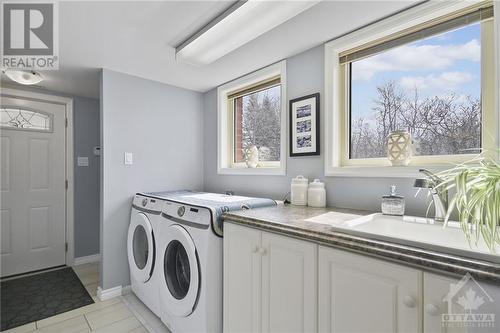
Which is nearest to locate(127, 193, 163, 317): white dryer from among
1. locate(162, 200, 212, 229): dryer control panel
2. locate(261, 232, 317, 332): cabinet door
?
locate(162, 200, 212, 229): dryer control panel

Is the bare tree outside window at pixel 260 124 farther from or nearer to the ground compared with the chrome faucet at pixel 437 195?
farther from the ground

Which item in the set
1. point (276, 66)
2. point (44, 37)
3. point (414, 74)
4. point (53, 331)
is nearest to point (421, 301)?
point (414, 74)

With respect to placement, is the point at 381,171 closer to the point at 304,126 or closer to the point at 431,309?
the point at 304,126

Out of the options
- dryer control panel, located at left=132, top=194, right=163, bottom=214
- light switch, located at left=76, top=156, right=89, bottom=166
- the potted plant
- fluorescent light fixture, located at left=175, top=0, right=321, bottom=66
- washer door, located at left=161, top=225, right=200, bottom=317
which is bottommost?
washer door, located at left=161, top=225, right=200, bottom=317

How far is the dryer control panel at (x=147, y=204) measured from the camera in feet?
6.78

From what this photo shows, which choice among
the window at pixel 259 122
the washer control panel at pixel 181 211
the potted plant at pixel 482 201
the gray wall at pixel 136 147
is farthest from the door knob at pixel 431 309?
the gray wall at pixel 136 147

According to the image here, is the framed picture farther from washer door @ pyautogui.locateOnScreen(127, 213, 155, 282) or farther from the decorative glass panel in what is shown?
the decorative glass panel

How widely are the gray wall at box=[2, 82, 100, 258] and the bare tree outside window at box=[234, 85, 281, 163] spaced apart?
2.03 meters

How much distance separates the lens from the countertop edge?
73cm

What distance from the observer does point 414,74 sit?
1568mm

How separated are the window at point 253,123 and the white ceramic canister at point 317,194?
408 mm

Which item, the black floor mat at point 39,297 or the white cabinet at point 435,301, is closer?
the white cabinet at point 435,301

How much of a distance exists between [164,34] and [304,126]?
1257 mm

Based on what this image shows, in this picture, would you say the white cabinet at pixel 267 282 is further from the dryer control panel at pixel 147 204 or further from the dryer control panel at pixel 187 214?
the dryer control panel at pixel 147 204
